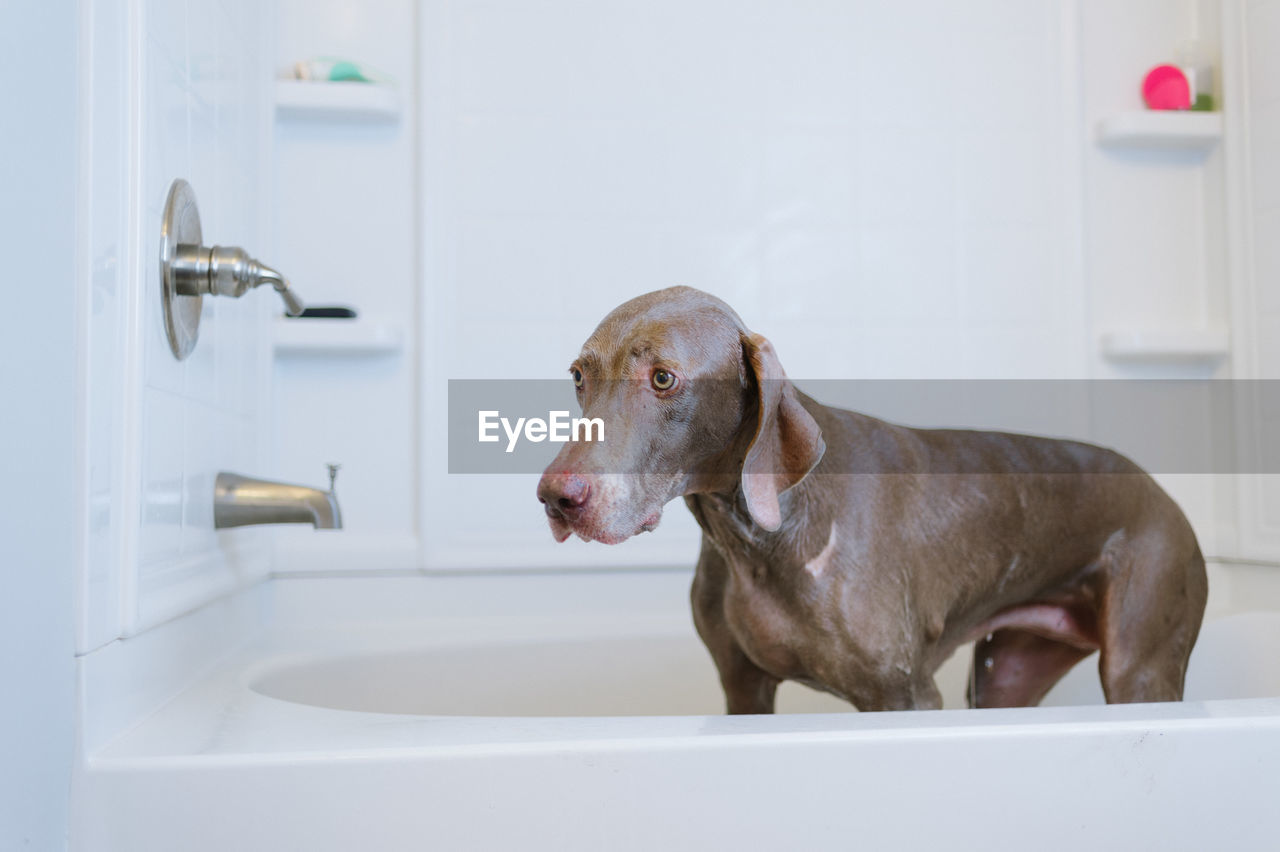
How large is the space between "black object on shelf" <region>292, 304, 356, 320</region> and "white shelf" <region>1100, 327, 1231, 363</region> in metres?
1.29

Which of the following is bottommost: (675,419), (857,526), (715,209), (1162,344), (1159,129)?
(857,526)

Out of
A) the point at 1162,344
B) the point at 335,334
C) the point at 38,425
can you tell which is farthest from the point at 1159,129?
the point at 38,425

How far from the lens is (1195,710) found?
0.84 metres

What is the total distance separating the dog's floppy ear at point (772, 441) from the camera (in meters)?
0.88

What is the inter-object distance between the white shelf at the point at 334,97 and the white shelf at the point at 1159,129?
122cm

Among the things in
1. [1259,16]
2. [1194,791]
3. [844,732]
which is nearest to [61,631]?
[844,732]

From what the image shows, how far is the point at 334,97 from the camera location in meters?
1.64

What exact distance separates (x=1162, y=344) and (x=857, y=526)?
1.06m

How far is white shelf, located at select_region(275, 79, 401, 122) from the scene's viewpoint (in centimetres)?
164

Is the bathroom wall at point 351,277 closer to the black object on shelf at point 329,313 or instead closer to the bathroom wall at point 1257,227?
the black object on shelf at point 329,313

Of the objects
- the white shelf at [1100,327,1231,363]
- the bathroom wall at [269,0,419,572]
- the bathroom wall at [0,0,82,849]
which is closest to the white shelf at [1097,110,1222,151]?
the white shelf at [1100,327,1231,363]

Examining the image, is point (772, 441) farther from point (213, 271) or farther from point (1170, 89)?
point (1170, 89)

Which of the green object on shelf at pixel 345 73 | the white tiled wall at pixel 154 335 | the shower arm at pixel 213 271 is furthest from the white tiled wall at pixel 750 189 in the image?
the shower arm at pixel 213 271

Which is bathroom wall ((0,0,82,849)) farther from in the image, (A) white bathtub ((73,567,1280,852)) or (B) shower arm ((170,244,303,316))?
(B) shower arm ((170,244,303,316))
